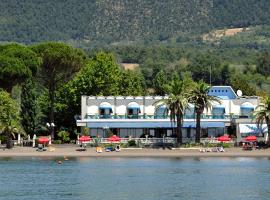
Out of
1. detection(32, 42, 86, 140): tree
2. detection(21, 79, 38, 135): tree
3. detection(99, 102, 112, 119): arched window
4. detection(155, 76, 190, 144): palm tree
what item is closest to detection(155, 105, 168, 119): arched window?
detection(99, 102, 112, 119): arched window

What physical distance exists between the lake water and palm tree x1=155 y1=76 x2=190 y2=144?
8.56 meters

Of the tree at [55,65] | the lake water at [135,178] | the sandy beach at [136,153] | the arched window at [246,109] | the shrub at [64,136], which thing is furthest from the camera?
the tree at [55,65]

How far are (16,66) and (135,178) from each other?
4432 cm

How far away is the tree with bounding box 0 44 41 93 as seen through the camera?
12019 cm

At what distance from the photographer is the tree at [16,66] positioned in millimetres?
120188

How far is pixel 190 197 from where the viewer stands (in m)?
66.3

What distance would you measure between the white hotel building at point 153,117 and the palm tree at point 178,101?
5454 millimetres

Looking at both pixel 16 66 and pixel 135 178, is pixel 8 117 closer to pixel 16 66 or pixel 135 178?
pixel 16 66

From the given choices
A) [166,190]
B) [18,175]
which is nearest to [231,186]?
[166,190]

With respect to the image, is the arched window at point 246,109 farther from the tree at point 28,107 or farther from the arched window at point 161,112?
the tree at point 28,107

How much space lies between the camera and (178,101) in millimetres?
106688

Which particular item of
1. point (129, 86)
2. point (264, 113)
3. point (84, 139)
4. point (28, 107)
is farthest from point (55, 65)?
point (264, 113)

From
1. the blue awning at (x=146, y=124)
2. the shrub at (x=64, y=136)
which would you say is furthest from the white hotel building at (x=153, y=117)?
the shrub at (x=64, y=136)

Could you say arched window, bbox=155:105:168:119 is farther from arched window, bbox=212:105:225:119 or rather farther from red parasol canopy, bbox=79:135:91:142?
red parasol canopy, bbox=79:135:91:142
